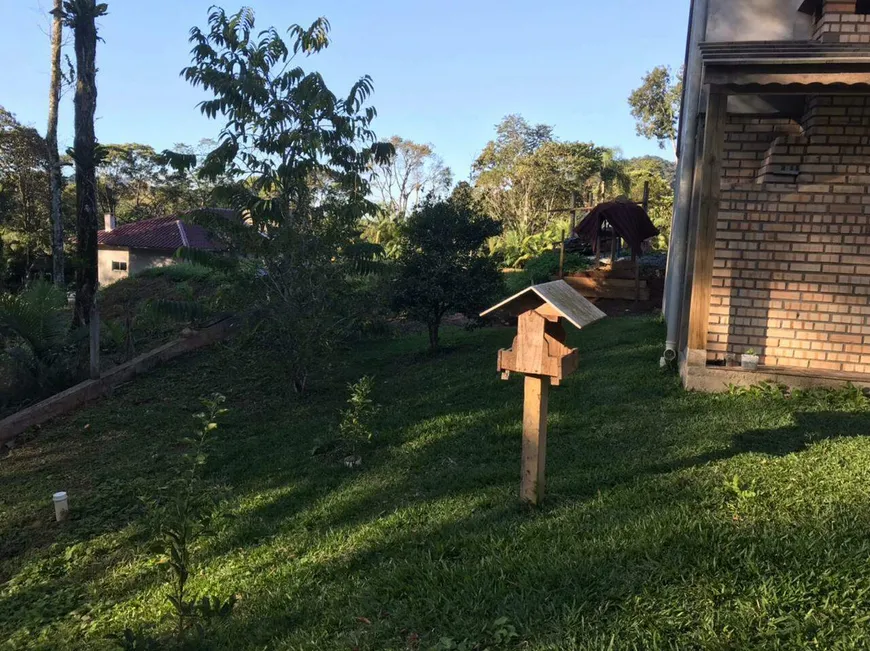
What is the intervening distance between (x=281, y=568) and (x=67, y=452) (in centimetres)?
512

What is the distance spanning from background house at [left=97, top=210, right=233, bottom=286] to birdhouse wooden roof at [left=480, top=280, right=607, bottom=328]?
29583mm

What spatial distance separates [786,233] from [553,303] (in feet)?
14.0

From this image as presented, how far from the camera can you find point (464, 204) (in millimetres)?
11078

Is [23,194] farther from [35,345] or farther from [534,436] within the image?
[534,436]

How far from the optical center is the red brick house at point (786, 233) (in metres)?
6.09

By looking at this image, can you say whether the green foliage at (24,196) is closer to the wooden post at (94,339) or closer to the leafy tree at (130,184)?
the leafy tree at (130,184)

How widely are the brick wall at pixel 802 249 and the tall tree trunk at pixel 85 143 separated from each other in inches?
430

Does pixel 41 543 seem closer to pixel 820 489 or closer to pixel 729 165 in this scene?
pixel 820 489

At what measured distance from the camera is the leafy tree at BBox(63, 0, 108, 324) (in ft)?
38.0

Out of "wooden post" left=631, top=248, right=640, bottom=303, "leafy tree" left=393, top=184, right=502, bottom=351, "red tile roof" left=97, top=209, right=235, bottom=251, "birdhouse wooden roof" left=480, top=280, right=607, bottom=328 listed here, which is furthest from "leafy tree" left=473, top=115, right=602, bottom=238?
"birdhouse wooden roof" left=480, top=280, right=607, bottom=328

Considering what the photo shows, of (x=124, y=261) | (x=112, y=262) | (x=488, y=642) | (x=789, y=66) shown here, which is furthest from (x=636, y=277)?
(x=112, y=262)

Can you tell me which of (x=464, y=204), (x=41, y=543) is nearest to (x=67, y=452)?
(x=41, y=543)

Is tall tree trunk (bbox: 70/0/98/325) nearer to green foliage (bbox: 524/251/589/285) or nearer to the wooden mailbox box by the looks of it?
green foliage (bbox: 524/251/589/285)

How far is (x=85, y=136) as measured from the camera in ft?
39.0
